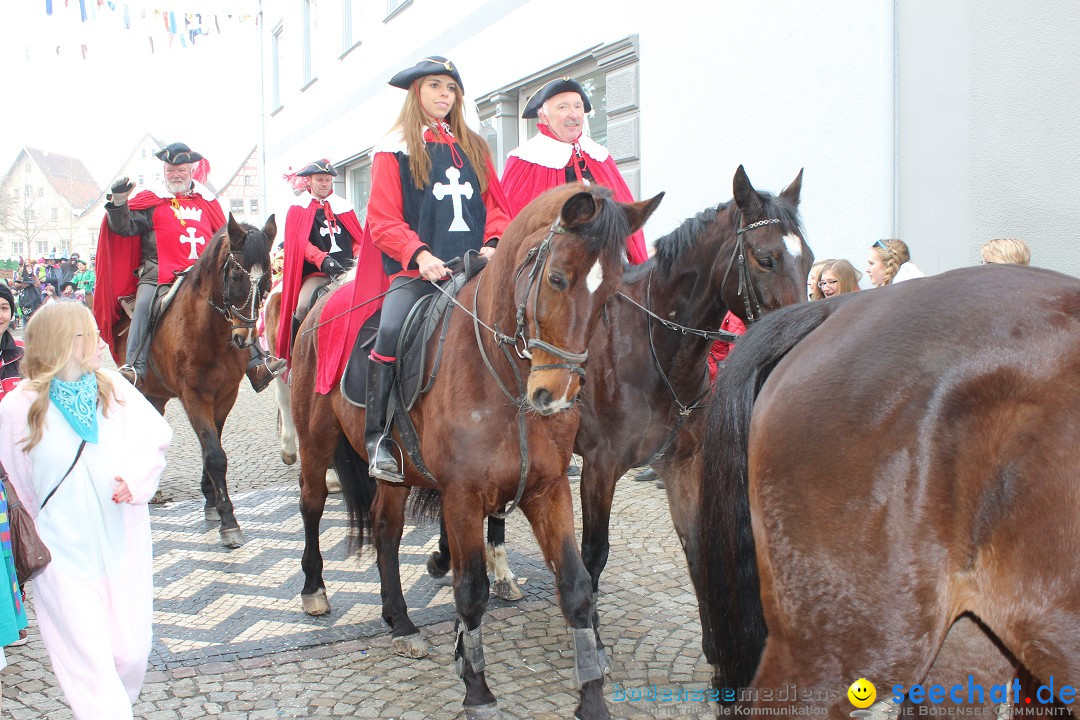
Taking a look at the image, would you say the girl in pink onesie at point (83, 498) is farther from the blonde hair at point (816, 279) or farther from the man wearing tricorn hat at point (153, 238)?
the blonde hair at point (816, 279)

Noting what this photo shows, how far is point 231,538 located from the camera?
5.88 m

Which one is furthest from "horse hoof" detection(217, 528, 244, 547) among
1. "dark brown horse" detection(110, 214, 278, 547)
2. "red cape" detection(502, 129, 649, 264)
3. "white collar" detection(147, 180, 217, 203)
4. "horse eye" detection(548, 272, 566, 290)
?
"horse eye" detection(548, 272, 566, 290)

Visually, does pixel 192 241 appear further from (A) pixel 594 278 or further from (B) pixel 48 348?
(A) pixel 594 278

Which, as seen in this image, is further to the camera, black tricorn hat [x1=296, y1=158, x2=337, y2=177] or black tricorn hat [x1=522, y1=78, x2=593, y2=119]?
black tricorn hat [x1=296, y1=158, x2=337, y2=177]

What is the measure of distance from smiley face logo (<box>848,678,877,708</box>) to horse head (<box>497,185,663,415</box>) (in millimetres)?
1299

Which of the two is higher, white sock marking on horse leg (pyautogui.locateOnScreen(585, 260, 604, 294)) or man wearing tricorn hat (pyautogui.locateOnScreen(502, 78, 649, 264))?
man wearing tricorn hat (pyautogui.locateOnScreen(502, 78, 649, 264))

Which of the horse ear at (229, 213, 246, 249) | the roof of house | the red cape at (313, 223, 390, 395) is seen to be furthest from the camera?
the roof of house

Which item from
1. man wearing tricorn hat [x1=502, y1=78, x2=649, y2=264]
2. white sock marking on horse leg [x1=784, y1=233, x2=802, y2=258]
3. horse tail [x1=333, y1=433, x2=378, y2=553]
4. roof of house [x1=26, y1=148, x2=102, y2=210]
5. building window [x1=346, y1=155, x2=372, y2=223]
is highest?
roof of house [x1=26, y1=148, x2=102, y2=210]

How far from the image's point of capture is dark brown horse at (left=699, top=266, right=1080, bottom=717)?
1.70 meters

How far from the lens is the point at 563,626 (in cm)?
442

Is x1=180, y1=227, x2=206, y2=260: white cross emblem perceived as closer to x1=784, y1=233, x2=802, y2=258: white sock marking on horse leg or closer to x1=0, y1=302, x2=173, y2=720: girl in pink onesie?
x1=0, y1=302, x2=173, y2=720: girl in pink onesie

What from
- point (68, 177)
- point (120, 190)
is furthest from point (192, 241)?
point (68, 177)

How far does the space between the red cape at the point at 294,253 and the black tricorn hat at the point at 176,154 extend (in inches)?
36.8

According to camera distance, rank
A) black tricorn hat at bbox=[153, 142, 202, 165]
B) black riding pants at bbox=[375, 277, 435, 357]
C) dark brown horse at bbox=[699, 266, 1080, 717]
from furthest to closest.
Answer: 1. black tricorn hat at bbox=[153, 142, 202, 165]
2. black riding pants at bbox=[375, 277, 435, 357]
3. dark brown horse at bbox=[699, 266, 1080, 717]
